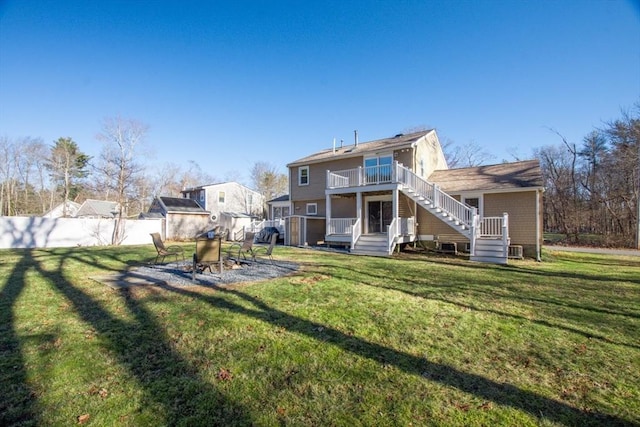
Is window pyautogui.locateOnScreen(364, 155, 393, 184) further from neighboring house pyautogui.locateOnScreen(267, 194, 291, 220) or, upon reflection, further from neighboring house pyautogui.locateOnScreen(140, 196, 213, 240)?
neighboring house pyautogui.locateOnScreen(140, 196, 213, 240)

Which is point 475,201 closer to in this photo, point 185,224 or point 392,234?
point 392,234

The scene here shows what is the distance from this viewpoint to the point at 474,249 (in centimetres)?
1277

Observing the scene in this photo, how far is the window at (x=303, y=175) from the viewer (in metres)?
20.8

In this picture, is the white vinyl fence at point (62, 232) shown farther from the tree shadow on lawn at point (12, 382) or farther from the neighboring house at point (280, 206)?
the tree shadow on lawn at point (12, 382)

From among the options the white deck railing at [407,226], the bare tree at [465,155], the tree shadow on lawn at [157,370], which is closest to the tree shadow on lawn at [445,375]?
the tree shadow on lawn at [157,370]

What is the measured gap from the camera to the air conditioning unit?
13.9 meters

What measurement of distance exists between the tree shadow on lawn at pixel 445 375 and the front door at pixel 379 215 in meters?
13.3

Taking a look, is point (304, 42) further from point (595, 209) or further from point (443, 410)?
point (595, 209)

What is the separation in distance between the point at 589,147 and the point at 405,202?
2513 cm

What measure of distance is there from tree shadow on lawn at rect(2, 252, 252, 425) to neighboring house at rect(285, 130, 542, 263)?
1099cm

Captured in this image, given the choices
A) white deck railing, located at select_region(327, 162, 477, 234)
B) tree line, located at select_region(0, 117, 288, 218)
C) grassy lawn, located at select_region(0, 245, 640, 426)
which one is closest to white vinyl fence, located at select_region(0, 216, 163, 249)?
tree line, located at select_region(0, 117, 288, 218)

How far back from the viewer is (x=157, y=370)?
10.6 feet

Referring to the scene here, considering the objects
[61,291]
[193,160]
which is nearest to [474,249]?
[61,291]

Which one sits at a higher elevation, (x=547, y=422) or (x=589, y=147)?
(x=589, y=147)
